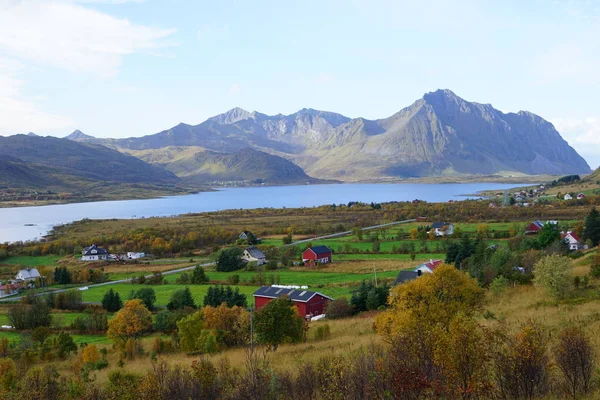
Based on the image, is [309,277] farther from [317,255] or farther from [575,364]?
[575,364]

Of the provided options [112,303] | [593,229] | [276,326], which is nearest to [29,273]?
[112,303]

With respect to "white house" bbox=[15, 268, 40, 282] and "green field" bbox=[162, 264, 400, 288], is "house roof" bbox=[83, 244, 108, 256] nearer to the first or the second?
"white house" bbox=[15, 268, 40, 282]

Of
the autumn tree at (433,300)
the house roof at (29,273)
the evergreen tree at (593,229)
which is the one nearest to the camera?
the autumn tree at (433,300)

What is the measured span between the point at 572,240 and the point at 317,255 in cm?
2315

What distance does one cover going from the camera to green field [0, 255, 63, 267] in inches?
2402

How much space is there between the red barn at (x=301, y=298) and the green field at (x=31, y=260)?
39112 mm

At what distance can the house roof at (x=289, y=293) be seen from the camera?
1209 inches

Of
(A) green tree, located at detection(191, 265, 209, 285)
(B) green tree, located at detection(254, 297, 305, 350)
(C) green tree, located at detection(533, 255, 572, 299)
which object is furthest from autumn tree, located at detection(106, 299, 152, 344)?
(C) green tree, located at detection(533, 255, 572, 299)

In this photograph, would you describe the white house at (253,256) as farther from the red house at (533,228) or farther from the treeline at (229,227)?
the red house at (533,228)

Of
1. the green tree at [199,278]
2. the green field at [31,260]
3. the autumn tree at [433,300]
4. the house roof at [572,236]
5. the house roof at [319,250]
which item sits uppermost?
the autumn tree at [433,300]

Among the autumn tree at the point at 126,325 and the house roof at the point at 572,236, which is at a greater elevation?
the house roof at the point at 572,236

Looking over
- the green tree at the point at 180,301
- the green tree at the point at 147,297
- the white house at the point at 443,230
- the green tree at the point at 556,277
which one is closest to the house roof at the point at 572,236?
the white house at the point at 443,230

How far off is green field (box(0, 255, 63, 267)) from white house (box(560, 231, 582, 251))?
183ft

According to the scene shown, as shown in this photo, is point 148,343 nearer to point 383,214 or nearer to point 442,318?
point 442,318
